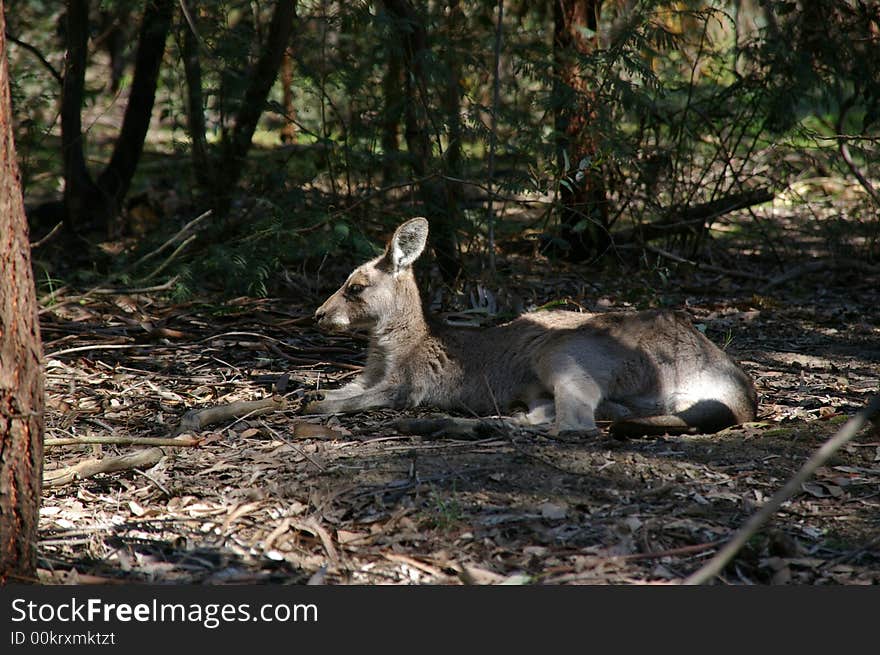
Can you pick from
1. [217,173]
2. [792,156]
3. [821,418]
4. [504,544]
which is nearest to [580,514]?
[504,544]

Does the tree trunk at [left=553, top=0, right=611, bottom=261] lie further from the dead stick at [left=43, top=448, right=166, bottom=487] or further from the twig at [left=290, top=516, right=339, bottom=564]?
the twig at [left=290, top=516, right=339, bottom=564]

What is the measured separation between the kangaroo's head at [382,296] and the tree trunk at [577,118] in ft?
6.08

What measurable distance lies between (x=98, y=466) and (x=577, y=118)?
553 centimetres

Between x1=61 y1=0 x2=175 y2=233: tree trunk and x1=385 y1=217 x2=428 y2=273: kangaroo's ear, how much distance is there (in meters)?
3.78

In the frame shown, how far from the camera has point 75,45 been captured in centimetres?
900

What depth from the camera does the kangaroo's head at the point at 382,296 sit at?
6586 millimetres

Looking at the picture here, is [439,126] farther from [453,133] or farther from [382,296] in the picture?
[382,296]

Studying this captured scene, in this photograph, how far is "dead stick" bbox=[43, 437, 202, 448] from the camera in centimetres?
460

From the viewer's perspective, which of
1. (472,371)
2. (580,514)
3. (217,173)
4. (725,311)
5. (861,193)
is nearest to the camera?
(580,514)

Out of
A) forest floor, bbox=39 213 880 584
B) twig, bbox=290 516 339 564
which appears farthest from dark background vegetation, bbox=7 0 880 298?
twig, bbox=290 516 339 564

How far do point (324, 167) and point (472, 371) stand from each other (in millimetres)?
3552

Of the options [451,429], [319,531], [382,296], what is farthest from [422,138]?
[319,531]

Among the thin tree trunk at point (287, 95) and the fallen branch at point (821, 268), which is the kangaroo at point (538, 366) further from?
the thin tree trunk at point (287, 95)

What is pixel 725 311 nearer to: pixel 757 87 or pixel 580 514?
pixel 757 87
